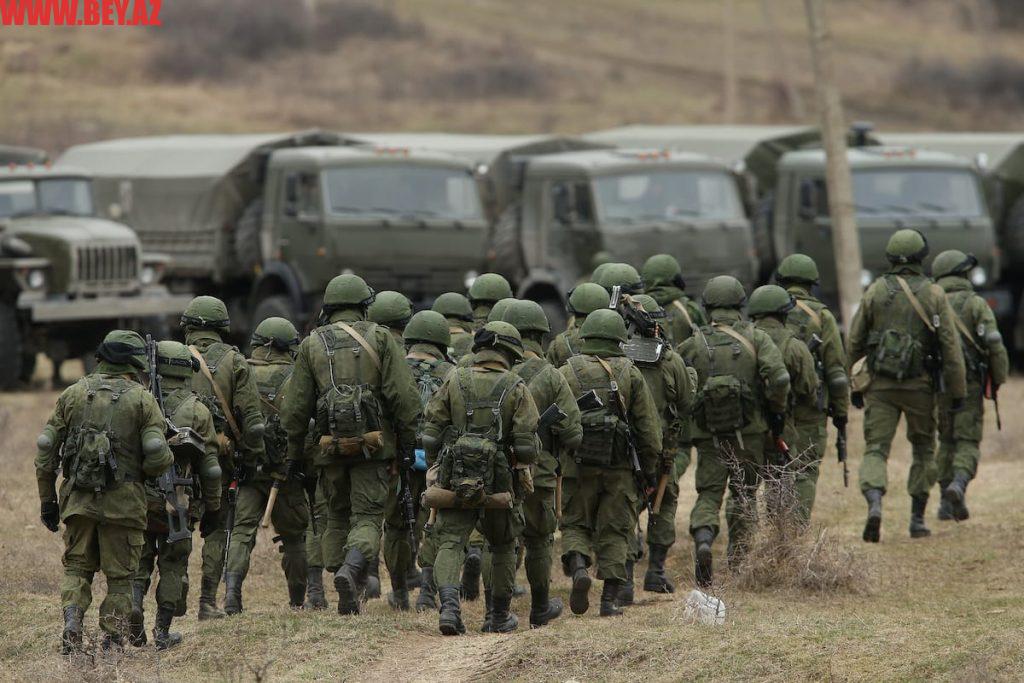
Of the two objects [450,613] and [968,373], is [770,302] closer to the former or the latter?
[968,373]

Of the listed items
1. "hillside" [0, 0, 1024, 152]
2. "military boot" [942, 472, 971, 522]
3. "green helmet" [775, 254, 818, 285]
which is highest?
"hillside" [0, 0, 1024, 152]

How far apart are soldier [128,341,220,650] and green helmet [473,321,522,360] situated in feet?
4.52

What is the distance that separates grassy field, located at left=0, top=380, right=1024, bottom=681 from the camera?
25.4ft

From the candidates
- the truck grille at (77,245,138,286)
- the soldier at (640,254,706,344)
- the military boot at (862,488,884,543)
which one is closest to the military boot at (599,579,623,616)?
the soldier at (640,254,706,344)

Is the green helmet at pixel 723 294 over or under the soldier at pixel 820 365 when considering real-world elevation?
over

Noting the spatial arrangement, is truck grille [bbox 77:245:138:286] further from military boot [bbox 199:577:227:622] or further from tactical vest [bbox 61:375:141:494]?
tactical vest [bbox 61:375:141:494]

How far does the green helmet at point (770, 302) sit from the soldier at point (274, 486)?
273cm

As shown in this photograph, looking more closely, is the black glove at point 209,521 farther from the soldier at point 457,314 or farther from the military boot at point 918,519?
the military boot at point 918,519

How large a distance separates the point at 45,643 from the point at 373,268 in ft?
34.1

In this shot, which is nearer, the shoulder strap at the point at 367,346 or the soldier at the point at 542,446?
the soldier at the point at 542,446

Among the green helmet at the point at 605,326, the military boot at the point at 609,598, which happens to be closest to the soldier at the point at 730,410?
the military boot at the point at 609,598

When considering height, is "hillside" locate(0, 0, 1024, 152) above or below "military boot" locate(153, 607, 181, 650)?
above

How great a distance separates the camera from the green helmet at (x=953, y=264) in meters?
11.8

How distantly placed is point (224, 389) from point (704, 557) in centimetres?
290
